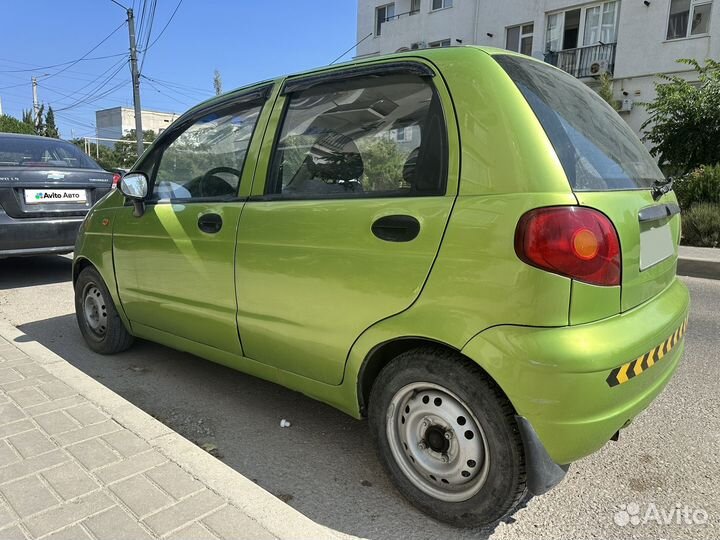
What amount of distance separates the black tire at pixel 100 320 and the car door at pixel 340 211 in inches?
62.3

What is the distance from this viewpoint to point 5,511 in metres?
2.08

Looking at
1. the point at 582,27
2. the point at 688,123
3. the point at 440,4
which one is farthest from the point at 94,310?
the point at 440,4

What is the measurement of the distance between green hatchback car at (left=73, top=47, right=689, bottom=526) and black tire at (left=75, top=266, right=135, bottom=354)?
1.24m

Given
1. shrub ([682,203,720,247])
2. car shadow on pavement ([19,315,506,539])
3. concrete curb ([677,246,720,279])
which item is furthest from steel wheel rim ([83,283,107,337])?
shrub ([682,203,720,247])

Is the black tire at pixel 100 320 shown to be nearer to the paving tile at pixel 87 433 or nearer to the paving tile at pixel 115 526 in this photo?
the paving tile at pixel 87 433

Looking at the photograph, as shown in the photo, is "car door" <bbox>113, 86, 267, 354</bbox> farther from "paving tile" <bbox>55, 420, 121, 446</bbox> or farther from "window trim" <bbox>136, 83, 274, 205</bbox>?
"paving tile" <bbox>55, 420, 121, 446</bbox>

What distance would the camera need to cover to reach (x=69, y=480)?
2.28 m

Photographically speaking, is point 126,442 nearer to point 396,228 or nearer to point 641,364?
point 396,228

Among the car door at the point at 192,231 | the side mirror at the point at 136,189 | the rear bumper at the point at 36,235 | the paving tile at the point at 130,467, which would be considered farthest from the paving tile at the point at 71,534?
the rear bumper at the point at 36,235

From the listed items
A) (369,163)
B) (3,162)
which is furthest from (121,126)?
(369,163)

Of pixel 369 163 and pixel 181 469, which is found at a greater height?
pixel 369 163

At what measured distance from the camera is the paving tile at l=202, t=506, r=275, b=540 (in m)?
1.93

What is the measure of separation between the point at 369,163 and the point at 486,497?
4.66ft

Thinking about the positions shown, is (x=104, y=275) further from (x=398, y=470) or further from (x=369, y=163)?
(x=398, y=470)
